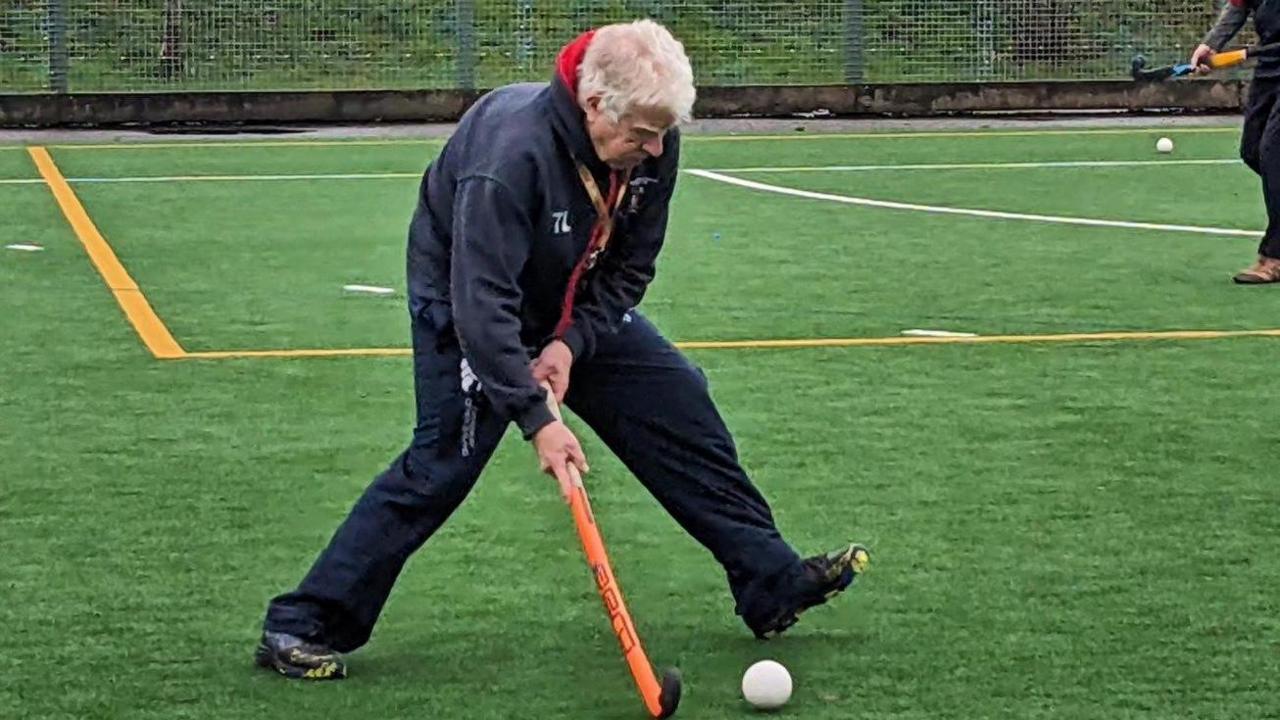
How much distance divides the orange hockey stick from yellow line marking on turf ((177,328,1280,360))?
4706 millimetres

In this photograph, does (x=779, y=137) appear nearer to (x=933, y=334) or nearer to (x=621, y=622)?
(x=933, y=334)

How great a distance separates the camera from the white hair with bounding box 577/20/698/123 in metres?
4.86

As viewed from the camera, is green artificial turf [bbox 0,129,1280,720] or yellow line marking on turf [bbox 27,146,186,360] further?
yellow line marking on turf [bbox 27,146,186,360]

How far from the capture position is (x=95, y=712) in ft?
17.4

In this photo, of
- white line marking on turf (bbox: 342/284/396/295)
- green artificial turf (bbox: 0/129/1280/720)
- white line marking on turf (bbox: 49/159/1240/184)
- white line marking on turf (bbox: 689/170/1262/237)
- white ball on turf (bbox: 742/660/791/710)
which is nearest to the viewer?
white ball on turf (bbox: 742/660/791/710)

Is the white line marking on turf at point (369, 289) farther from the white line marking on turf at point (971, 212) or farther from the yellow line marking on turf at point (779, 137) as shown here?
the yellow line marking on turf at point (779, 137)

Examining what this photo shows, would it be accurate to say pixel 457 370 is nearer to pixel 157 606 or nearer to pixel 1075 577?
pixel 157 606

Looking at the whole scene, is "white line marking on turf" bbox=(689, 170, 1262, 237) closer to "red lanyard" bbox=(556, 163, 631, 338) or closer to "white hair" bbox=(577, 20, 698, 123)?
"red lanyard" bbox=(556, 163, 631, 338)

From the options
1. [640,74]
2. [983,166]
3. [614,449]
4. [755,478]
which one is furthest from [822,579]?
[983,166]

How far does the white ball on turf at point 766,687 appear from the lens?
527cm

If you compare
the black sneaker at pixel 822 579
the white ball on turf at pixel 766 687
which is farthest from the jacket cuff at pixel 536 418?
the black sneaker at pixel 822 579

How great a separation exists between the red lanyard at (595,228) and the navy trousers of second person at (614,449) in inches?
6.6

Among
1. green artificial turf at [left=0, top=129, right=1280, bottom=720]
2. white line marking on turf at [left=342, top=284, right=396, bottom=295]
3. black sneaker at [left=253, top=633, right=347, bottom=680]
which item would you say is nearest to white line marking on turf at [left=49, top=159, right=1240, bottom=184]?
green artificial turf at [left=0, top=129, right=1280, bottom=720]

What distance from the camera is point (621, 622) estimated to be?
534cm
